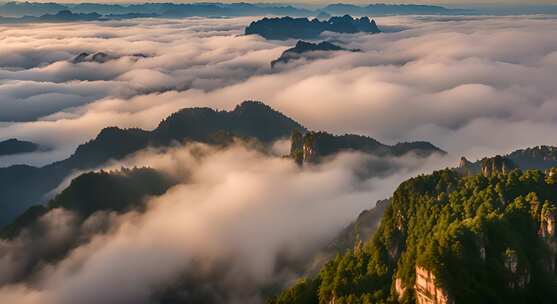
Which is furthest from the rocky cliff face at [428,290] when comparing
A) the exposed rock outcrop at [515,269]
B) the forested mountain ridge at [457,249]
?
the exposed rock outcrop at [515,269]

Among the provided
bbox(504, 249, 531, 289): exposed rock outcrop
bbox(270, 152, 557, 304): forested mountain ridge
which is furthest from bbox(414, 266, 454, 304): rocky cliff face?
bbox(504, 249, 531, 289): exposed rock outcrop

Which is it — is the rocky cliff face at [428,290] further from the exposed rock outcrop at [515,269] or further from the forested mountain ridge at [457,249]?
the exposed rock outcrop at [515,269]

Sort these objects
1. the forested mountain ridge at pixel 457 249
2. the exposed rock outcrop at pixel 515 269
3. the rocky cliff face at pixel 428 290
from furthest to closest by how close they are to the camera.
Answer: the exposed rock outcrop at pixel 515 269
the forested mountain ridge at pixel 457 249
the rocky cliff face at pixel 428 290

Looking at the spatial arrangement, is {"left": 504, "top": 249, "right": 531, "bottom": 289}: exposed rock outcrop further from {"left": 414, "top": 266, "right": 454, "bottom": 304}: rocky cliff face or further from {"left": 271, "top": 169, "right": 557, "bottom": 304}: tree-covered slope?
{"left": 414, "top": 266, "right": 454, "bottom": 304}: rocky cliff face

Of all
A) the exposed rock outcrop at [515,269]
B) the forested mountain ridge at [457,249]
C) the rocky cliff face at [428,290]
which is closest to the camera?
the rocky cliff face at [428,290]

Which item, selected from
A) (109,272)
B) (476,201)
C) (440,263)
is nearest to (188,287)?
(109,272)

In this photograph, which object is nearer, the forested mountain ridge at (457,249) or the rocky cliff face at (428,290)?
the rocky cliff face at (428,290)
